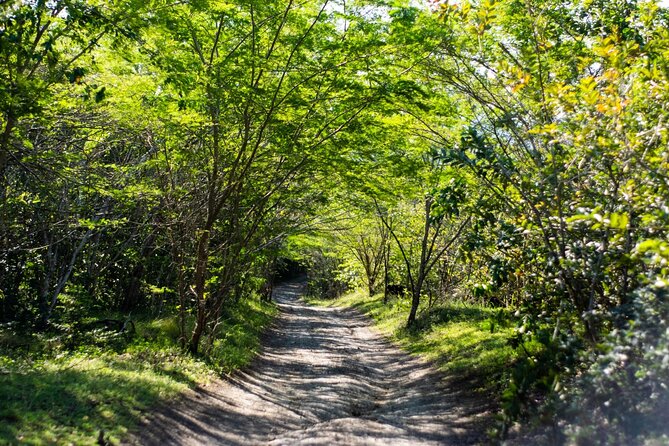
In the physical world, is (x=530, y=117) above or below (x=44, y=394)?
above

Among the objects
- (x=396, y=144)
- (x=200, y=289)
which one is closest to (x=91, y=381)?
(x=200, y=289)

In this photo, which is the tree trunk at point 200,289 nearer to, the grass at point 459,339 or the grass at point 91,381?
the grass at point 91,381

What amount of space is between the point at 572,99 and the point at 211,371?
8079 mm

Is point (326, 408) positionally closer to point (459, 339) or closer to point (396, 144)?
point (459, 339)

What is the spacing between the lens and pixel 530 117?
6.74 metres

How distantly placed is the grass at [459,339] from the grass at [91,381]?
4696 millimetres

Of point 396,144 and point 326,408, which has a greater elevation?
point 396,144

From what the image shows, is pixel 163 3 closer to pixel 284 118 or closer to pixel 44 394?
pixel 284 118

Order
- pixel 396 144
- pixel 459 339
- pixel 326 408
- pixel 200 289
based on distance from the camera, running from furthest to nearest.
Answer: pixel 459 339, pixel 396 144, pixel 200 289, pixel 326 408

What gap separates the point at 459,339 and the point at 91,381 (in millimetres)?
8186

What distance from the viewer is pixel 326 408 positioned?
824cm

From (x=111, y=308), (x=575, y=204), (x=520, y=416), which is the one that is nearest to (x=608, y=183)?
(x=575, y=204)

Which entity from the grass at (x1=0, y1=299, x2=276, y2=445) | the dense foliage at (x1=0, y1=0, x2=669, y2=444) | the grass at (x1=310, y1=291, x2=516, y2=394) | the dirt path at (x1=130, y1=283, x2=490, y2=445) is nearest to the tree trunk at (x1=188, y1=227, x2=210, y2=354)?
the dense foliage at (x1=0, y1=0, x2=669, y2=444)

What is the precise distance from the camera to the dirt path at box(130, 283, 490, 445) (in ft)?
21.1
